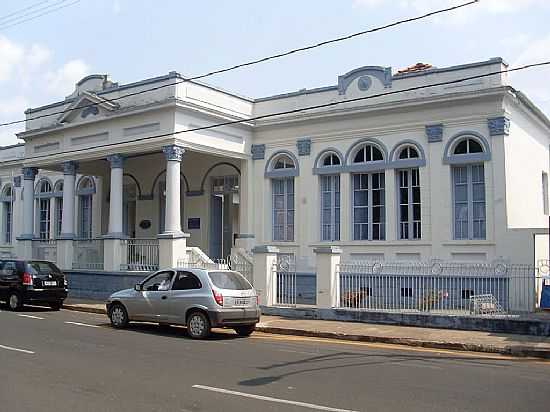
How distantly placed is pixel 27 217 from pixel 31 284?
274 inches

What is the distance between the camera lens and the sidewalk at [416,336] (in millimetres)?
11657

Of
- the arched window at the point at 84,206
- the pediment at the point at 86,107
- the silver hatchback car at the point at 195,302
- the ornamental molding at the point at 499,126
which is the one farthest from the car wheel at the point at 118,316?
the arched window at the point at 84,206

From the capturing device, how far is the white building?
17.9 metres

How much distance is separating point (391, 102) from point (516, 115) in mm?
3621

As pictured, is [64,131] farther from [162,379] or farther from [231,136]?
[162,379]

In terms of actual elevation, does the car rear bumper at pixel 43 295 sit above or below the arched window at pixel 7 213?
below

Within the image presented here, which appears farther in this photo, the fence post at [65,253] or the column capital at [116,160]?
the fence post at [65,253]

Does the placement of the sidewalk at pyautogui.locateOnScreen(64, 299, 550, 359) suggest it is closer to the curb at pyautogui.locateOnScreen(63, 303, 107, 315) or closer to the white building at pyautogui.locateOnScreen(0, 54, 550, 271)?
the white building at pyautogui.locateOnScreen(0, 54, 550, 271)

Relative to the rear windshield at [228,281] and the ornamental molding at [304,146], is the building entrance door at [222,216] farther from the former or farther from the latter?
the rear windshield at [228,281]

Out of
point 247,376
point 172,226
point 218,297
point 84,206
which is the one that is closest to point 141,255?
point 172,226

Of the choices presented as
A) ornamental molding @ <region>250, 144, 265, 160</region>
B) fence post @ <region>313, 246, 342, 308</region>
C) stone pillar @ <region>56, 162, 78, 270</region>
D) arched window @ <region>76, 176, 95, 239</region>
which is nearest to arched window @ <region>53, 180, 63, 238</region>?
arched window @ <region>76, 176, 95, 239</region>

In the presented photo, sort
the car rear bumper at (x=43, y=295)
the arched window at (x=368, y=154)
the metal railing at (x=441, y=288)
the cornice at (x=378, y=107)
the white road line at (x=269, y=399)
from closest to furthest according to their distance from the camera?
the white road line at (x=269, y=399) → the metal railing at (x=441, y=288) → the cornice at (x=378, y=107) → the car rear bumper at (x=43, y=295) → the arched window at (x=368, y=154)

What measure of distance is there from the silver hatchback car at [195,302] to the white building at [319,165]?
5.29 m

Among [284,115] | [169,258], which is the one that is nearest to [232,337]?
[169,258]
